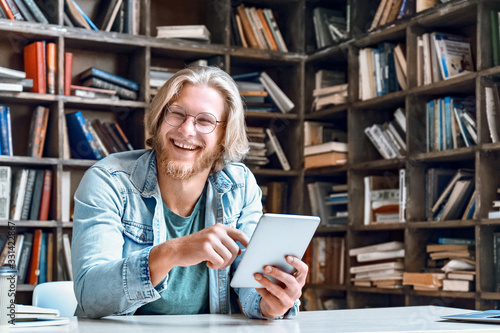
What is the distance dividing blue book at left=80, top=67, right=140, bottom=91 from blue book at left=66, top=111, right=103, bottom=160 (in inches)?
9.2

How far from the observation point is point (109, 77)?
377 centimetres

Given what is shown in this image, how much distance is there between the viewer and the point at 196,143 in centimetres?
198

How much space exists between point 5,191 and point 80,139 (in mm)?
491

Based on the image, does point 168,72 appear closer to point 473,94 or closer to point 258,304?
point 473,94

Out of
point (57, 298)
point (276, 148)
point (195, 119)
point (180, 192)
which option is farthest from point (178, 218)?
point (276, 148)

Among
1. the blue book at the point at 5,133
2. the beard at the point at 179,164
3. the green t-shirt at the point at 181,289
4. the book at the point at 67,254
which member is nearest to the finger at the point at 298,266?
the green t-shirt at the point at 181,289

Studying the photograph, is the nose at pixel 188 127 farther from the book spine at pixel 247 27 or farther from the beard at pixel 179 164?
the book spine at pixel 247 27

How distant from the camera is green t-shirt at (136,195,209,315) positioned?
1.84m

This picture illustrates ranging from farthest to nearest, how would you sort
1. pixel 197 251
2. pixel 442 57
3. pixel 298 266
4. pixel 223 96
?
pixel 442 57, pixel 223 96, pixel 298 266, pixel 197 251

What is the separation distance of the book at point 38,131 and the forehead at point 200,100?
187 cm

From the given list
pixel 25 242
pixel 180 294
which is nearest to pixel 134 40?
pixel 25 242

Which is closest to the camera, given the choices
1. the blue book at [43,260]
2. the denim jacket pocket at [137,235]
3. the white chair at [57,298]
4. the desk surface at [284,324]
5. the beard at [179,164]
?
the desk surface at [284,324]

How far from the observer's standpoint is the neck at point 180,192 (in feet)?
6.48

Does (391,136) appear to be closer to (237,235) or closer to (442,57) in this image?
(442,57)
